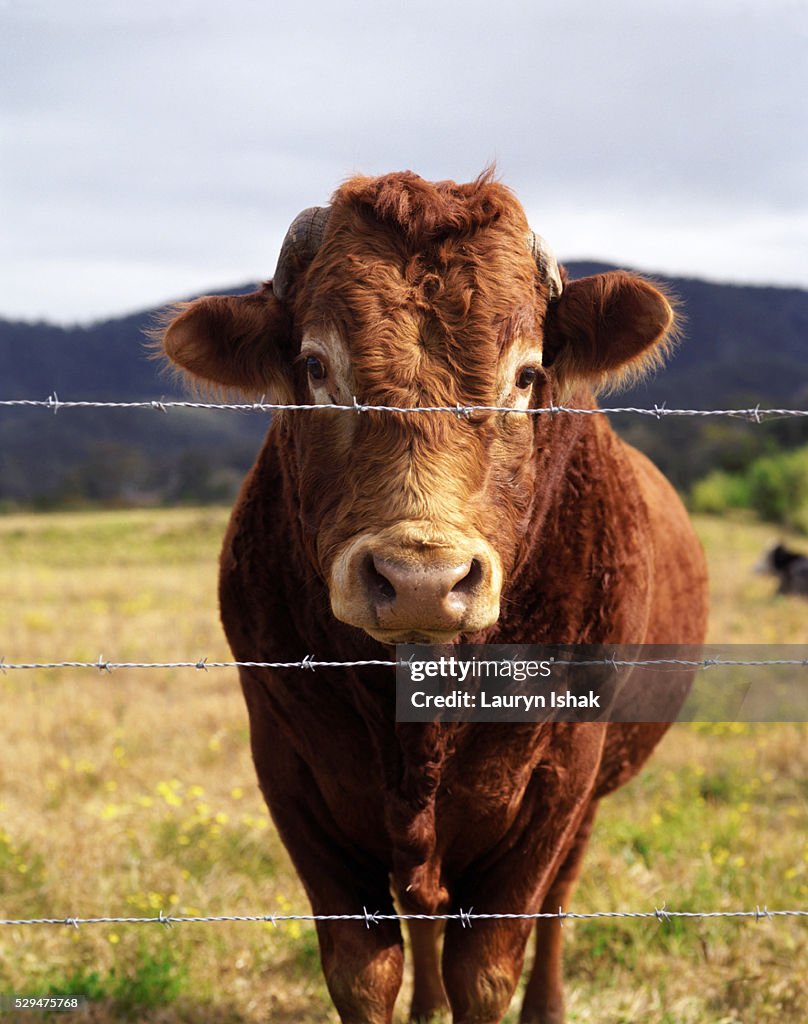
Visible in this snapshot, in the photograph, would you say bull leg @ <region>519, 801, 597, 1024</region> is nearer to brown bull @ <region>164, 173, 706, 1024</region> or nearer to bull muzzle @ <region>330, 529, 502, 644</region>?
brown bull @ <region>164, 173, 706, 1024</region>

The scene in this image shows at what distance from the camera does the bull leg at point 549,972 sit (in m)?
4.05

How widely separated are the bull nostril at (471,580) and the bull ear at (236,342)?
→ 104cm

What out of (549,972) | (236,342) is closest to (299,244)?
(236,342)

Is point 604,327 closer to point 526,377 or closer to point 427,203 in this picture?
point 526,377

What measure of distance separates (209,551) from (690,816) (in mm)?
22614

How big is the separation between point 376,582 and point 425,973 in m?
2.30

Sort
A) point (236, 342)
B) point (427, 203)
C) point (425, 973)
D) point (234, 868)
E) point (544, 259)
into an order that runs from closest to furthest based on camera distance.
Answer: point (427, 203) → point (544, 259) → point (236, 342) → point (425, 973) → point (234, 868)

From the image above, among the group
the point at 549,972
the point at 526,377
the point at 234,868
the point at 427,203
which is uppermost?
the point at 427,203

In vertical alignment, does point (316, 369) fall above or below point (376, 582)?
above

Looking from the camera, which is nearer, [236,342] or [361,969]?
[361,969]

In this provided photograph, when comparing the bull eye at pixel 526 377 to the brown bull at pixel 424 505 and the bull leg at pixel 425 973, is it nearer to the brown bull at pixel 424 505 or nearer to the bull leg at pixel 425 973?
the brown bull at pixel 424 505

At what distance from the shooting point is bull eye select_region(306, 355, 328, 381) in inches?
113

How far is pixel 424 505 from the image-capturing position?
2.45 metres

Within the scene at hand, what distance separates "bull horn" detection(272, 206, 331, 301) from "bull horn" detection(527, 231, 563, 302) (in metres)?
0.59
